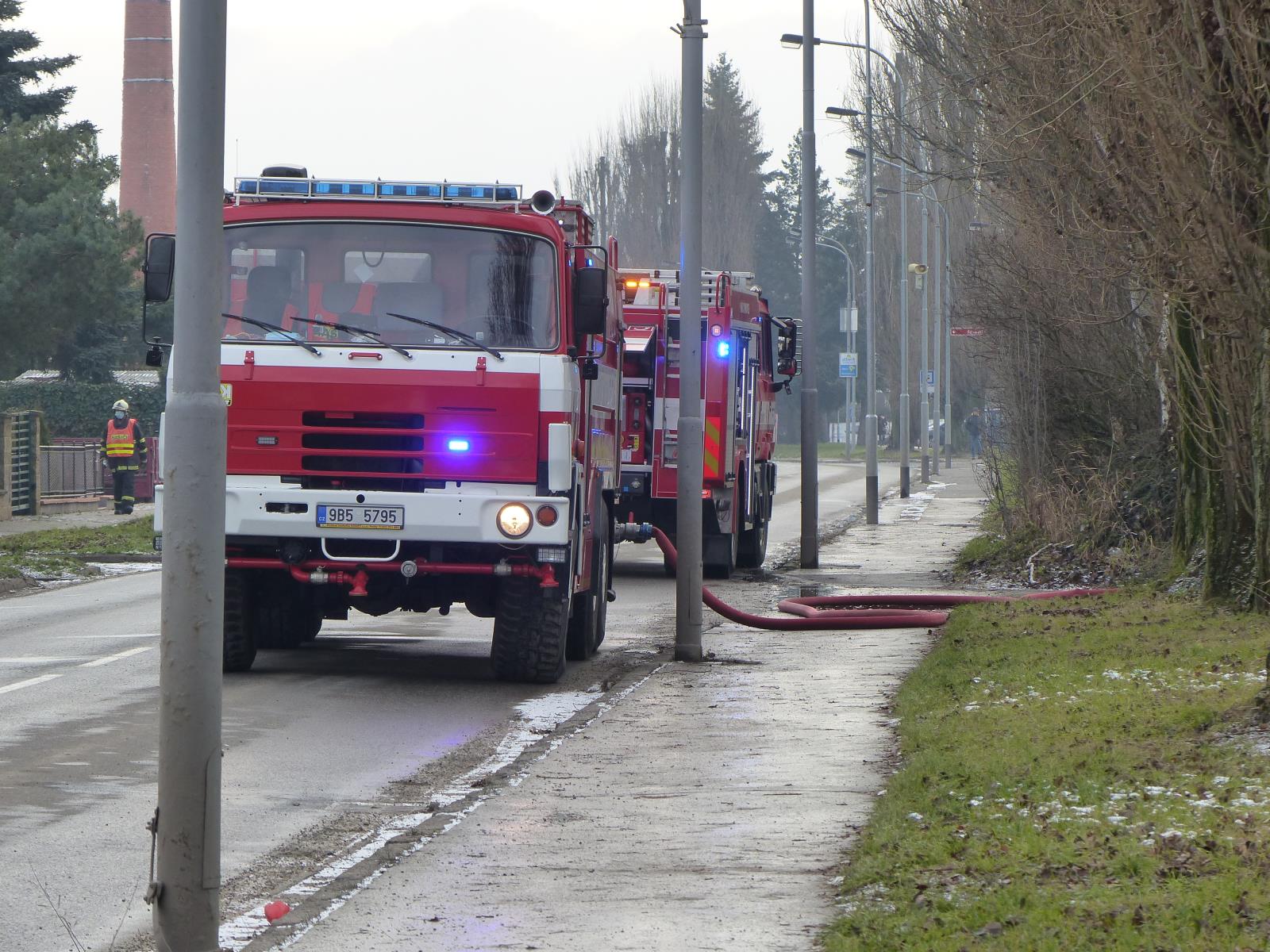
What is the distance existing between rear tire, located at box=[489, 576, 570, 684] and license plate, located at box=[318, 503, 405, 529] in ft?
2.75

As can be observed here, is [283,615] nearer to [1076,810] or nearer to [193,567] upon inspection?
[1076,810]

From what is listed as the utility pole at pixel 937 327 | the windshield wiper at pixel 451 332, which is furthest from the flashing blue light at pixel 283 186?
the utility pole at pixel 937 327

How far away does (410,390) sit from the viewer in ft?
38.5

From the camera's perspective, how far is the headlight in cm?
1166

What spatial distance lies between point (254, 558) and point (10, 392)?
3709 cm

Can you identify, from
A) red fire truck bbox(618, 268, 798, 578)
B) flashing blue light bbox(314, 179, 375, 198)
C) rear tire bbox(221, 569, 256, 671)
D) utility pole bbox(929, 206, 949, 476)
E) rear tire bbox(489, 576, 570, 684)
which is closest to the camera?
rear tire bbox(489, 576, 570, 684)

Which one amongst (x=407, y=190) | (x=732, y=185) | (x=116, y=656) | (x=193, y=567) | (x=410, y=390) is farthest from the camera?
(x=732, y=185)

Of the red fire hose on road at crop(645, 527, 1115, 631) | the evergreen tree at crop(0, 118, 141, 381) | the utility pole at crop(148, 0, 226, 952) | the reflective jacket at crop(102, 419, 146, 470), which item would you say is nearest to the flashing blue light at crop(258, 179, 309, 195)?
the red fire hose on road at crop(645, 527, 1115, 631)

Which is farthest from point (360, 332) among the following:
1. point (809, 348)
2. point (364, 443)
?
point (809, 348)

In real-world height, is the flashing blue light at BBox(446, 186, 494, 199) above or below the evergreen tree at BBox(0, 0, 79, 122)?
below

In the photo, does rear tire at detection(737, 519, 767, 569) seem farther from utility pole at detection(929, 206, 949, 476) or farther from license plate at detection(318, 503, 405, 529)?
utility pole at detection(929, 206, 949, 476)

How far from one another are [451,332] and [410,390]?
17.8 inches

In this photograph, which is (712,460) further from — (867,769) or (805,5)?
(867,769)

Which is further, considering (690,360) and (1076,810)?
(690,360)
